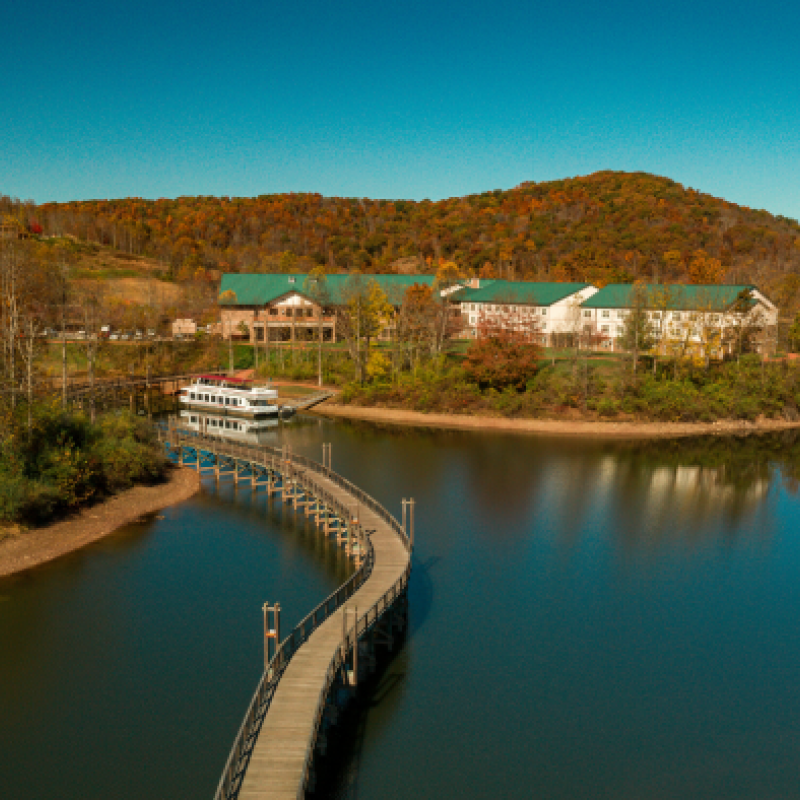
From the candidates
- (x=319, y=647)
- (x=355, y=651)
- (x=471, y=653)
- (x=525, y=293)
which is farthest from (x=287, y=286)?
(x=355, y=651)

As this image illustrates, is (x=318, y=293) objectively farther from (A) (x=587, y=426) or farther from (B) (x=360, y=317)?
(A) (x=587, y=426)

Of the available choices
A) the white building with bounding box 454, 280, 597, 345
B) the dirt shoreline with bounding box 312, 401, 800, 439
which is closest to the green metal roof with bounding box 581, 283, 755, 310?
the white building with bounding box 454, 280, 597, 345

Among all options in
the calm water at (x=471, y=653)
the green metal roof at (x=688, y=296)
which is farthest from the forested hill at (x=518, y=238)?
the calm water at (x=471, y=653)

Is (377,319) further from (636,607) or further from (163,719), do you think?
(163,719)

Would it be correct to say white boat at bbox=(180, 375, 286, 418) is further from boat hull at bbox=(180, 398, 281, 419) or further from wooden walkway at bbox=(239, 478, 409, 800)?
wooden walkway at bbox=(239, 478, 409, 800)

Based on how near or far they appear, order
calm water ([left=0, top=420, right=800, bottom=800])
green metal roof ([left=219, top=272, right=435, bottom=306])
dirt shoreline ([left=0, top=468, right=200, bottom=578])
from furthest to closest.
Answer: green metal roof ([left=219, top=272, right=435, bottom=306]) → dirt shoreline ([left=0, top=468, right=200, bottom=578]) → calm water ([left=0, top=420, right=800, bottom=800])

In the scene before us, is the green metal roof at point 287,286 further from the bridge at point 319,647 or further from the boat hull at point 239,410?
the bridge at point 319,647
